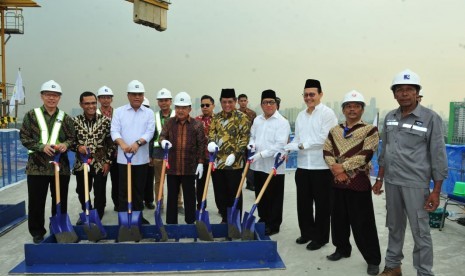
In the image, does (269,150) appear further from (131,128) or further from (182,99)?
(131,128)

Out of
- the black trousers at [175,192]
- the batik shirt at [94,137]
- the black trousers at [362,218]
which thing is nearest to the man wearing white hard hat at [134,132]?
the batik shirt at [94,137]

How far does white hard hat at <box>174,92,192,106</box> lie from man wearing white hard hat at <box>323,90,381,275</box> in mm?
1660

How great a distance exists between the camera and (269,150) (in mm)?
4281

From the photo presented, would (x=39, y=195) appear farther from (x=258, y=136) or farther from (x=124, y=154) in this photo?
(x=258, y=136)

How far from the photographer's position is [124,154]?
4.31m

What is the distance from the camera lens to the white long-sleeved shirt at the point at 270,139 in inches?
171

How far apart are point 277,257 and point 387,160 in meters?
1.39

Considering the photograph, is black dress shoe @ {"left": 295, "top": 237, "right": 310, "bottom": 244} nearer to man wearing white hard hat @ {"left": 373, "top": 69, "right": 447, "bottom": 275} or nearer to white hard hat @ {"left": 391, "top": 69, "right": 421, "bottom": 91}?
man wearing white hard hat @ {"left": 373, "top": 69, "right": 447, "bottom": 275}

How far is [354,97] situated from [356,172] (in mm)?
669

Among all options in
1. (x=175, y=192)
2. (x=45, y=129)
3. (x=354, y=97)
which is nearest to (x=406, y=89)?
(x=354, y=97)

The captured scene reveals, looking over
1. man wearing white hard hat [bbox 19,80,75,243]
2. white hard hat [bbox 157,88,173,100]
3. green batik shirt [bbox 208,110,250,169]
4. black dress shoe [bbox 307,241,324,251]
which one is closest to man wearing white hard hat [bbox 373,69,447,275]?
black dress shoe [bbox 307,241,324,251]

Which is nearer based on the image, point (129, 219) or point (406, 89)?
point (406, 89)

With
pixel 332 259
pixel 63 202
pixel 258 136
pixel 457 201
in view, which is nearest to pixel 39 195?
pixel 63 202

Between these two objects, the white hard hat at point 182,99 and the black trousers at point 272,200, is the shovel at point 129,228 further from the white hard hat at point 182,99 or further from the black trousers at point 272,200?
the black trousers at point 272,200
